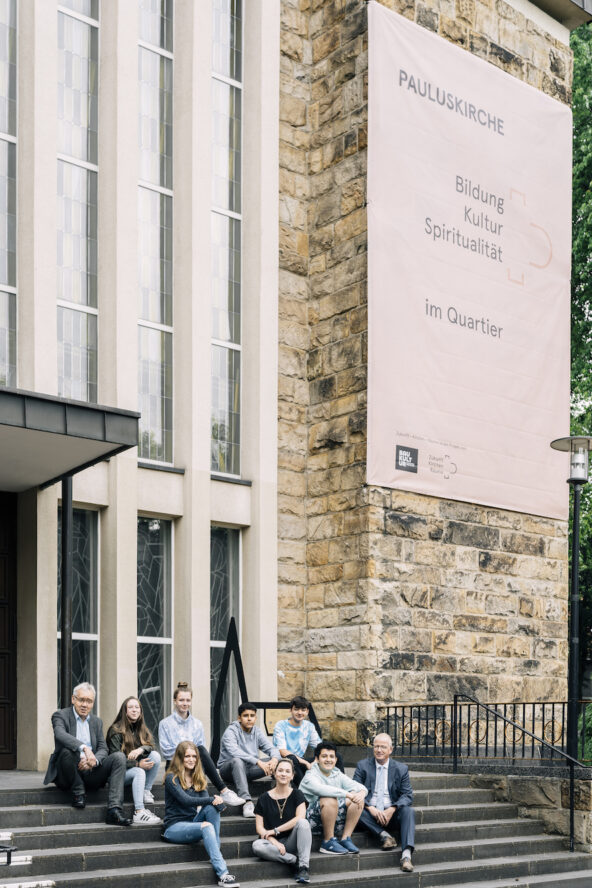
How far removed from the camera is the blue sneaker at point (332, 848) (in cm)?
1112

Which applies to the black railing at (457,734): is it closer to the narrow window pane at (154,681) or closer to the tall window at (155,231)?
the narrow window pane at (154,681)

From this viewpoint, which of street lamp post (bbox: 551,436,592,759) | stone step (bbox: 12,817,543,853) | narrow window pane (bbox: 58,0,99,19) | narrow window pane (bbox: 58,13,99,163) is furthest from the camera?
narrow window pane (bbox: 58,0,99,19)

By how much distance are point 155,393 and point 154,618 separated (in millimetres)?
2654

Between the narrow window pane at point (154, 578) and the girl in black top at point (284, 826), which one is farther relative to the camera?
the narrow window pane at point (154, 578)

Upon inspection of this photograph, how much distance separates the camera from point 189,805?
10.4 m

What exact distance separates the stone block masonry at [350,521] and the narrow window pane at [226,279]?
2.03ft

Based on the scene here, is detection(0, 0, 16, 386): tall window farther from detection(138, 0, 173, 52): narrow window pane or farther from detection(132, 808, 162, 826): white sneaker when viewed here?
detection(132, 808, 162, 826): white sneaker

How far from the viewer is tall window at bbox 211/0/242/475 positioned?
15.8 meters

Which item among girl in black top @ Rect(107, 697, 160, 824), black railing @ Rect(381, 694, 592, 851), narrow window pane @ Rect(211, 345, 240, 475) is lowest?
black railing @ Rect(381, 694, 592, 851)

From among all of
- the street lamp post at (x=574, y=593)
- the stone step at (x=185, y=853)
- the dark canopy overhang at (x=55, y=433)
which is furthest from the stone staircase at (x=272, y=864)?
the dark canopy overhang at (x=55, y=433)

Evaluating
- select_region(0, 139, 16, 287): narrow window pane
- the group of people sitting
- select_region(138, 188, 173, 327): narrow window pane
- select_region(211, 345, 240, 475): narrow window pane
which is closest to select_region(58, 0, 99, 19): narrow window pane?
select_region(0, 139, 16, 287): narrow window pane

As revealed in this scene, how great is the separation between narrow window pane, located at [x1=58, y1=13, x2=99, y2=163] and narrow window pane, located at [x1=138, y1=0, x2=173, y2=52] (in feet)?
2.71

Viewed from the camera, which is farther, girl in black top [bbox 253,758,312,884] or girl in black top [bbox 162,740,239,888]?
girl in black top [bbox 253,758,312,884]

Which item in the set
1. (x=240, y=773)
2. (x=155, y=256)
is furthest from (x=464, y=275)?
(x=240, y=773)
